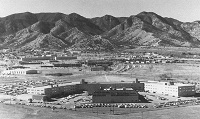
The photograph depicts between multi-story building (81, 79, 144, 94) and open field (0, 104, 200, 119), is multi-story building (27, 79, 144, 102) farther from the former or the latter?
open field (0, 104, 200, 119)

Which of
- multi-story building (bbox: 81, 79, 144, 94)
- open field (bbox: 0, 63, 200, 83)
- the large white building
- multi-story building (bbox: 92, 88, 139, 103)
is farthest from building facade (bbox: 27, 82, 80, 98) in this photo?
open field (bbox: 0, 63, 200, 83)

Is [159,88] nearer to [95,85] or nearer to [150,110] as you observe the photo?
[95,85]

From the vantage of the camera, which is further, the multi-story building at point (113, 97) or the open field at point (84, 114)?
the multi-story building at point (113, 97)

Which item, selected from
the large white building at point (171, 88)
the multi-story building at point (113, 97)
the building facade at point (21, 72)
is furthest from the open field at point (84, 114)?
the building facade at point (21, 72)

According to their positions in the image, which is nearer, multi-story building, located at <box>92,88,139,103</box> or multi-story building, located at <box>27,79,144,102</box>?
multi-story building, located at <box>92,88,139,103</box>

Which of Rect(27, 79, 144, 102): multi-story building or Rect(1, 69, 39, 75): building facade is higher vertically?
Rect(1, 69, 39, 75): building facade

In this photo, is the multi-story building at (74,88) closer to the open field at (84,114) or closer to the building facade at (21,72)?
the open field at (84,114)

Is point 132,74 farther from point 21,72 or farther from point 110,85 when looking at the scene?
point 21,72

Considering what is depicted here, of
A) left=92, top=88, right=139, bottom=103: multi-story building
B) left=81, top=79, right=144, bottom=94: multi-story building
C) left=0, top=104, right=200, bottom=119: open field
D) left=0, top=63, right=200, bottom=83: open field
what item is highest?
left=0, top=63, right=200, bottom=83: open field

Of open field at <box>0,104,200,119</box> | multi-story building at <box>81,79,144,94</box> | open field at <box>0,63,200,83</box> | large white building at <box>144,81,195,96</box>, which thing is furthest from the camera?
open field at <box>0,63,200,83</box>
